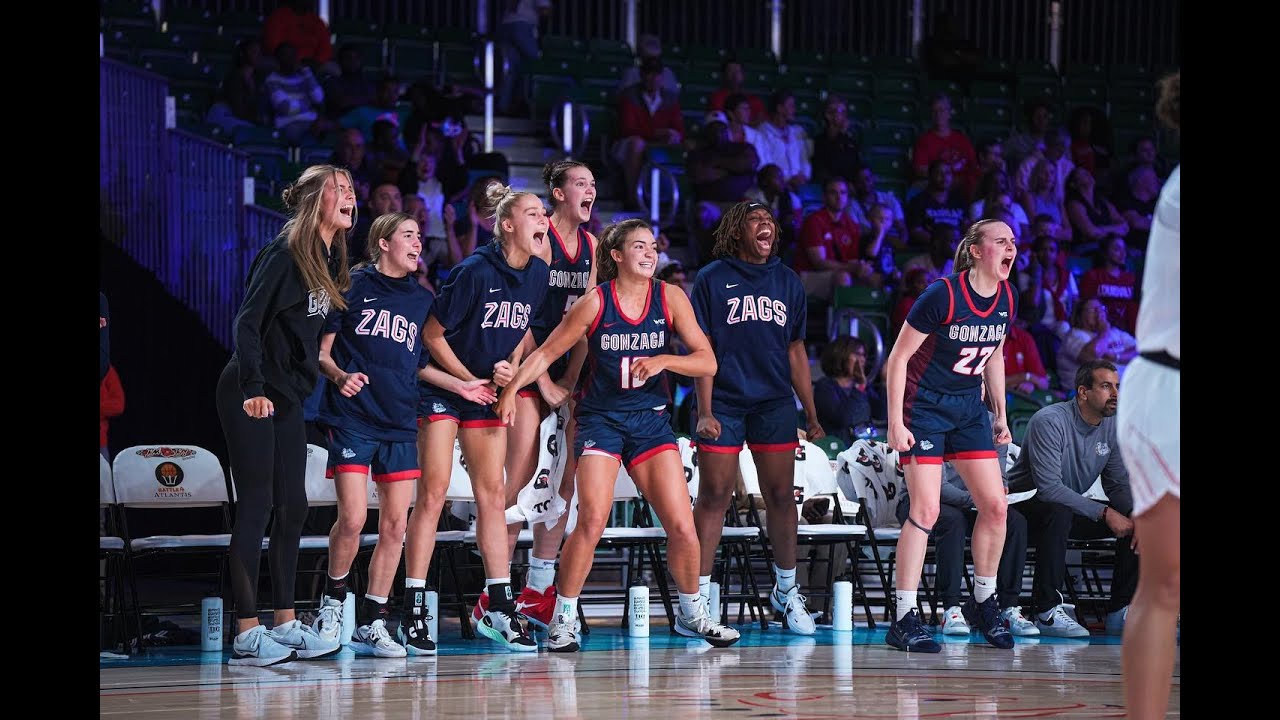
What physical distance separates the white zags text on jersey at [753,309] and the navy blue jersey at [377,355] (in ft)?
5.21

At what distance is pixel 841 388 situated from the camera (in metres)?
9.62

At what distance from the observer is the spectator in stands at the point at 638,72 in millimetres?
13773

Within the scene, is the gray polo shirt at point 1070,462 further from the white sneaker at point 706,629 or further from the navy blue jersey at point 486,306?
the navy blue jersey at point 486,306

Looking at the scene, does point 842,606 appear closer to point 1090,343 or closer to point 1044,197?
point 1090,343

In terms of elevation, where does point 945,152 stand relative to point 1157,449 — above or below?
above

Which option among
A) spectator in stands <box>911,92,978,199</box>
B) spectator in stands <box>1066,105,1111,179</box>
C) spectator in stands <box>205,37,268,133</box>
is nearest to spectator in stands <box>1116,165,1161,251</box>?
spectator in stands <box>1066,105,1111,179</box>

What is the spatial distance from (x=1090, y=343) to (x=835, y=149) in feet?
9.71

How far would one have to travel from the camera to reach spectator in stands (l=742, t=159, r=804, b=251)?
1263 cm

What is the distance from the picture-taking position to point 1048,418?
7.90 meters

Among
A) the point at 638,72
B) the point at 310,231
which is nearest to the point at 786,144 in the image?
the point at 638,72
